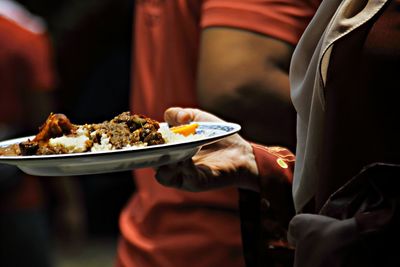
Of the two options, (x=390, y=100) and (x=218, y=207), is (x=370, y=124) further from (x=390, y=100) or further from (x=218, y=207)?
(x=218, y=207)

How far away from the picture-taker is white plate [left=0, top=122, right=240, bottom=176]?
1243 millimetres

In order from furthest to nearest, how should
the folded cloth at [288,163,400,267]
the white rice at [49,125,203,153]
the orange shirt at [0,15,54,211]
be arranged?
the orange shirt at [0,15,54,211]
the white rice at [49,125,203,153]
the folded cloth at [288,163,400,267]

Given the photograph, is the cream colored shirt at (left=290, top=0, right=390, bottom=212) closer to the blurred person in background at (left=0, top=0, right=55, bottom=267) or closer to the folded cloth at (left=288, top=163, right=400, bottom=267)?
the folded cloth at (left=288, top=163, right=400, bottom=267)

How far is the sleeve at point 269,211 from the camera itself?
5.15 feet

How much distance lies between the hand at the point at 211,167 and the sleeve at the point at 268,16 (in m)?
0.25

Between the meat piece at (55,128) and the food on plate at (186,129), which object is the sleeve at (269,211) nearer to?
the food on plate at (186,129)

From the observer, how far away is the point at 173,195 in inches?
77.2

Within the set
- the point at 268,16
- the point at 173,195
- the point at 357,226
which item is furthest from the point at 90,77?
the point at 357,226

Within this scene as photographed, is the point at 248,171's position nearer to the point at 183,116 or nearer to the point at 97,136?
the point at 183,116

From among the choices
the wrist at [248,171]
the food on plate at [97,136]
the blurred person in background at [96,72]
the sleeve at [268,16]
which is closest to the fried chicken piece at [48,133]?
the food on plate at [97,136]

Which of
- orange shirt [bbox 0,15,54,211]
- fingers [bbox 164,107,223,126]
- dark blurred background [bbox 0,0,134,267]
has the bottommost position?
dark blurred background [bbox 0,0,134,267]

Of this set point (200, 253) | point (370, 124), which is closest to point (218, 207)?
point (200, 253)

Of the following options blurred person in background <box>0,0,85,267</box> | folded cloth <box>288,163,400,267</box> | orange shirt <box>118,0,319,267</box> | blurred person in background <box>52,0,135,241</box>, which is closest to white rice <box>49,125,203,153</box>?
folded cloth <box>288,163,400,267</box>

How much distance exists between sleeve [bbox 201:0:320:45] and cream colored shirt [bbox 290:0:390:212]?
32cm
